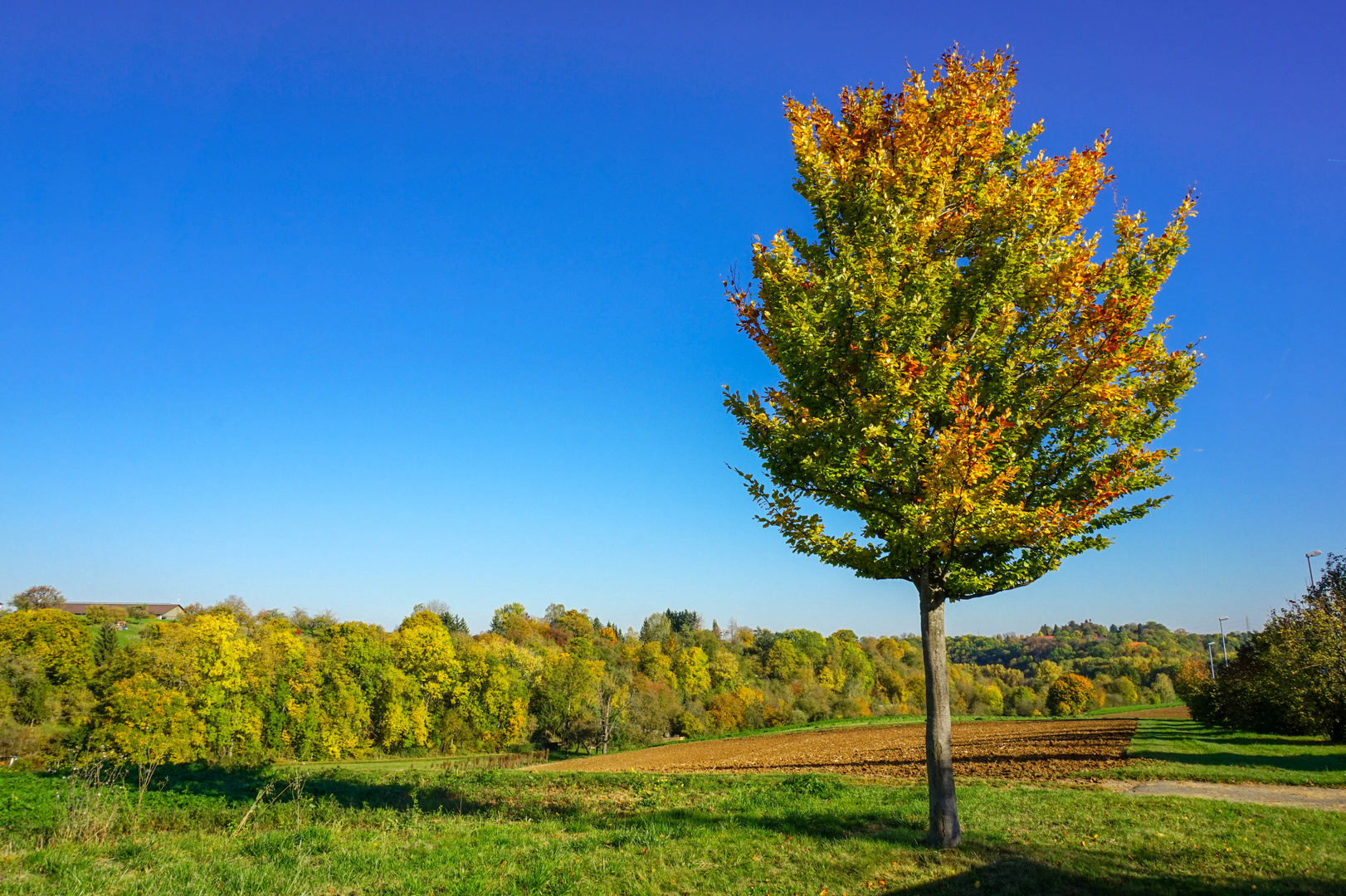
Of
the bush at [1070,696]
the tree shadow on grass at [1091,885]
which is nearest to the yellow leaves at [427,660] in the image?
the bush at [1070,696]

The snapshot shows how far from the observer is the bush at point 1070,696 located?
61281mm

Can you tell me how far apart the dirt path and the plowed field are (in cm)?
206

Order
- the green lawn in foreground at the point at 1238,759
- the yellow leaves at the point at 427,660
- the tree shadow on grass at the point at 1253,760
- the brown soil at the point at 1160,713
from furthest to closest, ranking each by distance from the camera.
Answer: the yellow leaves at the point at 427,660 → the brown soil at the point at 1160,713 → the tree shadow on grass at the point at 1253,760 → the green lawn in foreground at the point at 1238,759

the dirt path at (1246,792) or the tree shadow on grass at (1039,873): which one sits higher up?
the tree shadow on grass at (1039,873)

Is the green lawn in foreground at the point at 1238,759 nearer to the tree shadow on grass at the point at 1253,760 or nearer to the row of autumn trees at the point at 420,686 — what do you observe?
the tree shadow on grass at the point at 1253,760

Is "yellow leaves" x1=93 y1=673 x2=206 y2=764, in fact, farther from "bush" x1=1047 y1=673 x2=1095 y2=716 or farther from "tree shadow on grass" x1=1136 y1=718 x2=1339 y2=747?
"bush" x1=1047 y1=673 x2=1095 y2=716

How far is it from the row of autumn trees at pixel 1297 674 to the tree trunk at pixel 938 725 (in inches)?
998

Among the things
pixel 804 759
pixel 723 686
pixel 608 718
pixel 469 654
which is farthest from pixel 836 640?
pixel 804 759

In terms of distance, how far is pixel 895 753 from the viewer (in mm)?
26078

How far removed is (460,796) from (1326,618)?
3149 cm

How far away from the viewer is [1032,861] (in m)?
7.35

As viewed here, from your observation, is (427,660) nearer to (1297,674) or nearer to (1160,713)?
(1297,674)

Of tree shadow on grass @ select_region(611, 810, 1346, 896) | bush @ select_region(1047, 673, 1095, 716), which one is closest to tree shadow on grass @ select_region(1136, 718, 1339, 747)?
tree shadow on grass @ select_region(611, 810, 1346, 896)

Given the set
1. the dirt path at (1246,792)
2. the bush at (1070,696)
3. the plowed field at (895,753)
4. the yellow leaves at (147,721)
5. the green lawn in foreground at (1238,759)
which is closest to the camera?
the dirt path at (1246,792)
